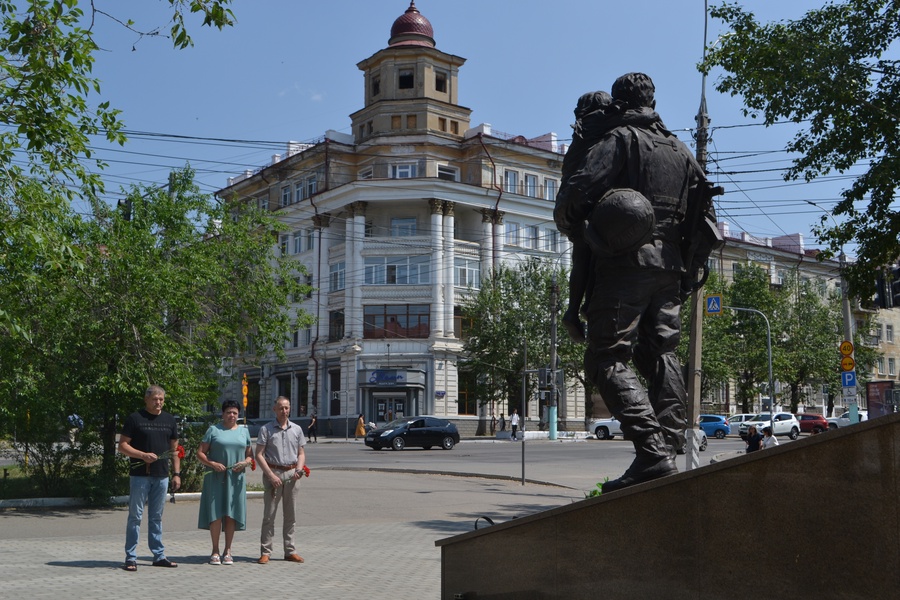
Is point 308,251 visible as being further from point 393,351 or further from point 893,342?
point 893,342

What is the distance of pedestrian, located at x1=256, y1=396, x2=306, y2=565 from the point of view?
10.3 metres

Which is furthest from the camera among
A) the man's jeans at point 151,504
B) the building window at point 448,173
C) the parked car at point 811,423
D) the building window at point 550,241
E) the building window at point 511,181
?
the building window at point 550,241

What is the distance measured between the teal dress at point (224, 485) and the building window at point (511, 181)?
52.5m

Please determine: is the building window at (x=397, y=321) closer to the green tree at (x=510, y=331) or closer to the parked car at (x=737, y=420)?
the green tree at (x=510, y=331)

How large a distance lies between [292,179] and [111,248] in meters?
52.4

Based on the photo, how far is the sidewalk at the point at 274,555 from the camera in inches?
328

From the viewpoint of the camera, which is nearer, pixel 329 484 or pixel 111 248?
pixel 111 248

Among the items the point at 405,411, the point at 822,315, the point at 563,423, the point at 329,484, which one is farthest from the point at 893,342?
the point at 329,484

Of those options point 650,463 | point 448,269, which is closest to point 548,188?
point 448,269

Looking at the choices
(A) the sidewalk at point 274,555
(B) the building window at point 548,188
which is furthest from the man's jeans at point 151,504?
(B) the building window at point 548,188

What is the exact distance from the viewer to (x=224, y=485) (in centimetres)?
1030

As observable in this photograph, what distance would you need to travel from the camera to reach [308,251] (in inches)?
2527

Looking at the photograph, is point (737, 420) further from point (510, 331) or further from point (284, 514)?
point (284, 514)

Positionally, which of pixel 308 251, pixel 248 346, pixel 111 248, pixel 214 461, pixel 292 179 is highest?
pixel 292 179
